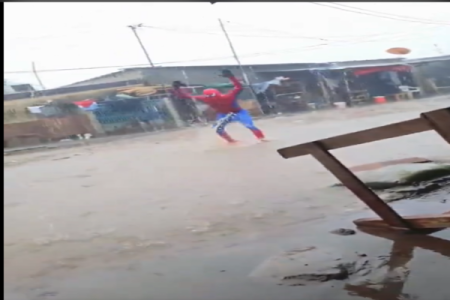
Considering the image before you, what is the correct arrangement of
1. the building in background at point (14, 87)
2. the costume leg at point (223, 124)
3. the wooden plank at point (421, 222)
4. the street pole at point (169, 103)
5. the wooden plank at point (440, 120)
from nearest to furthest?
the wooden plank at point (440, 120) → the wooden plank at point (421, 222) → the building in background at point (14, 87) → the street pole at point (169, 103) → the costume leg at point (223, 124)

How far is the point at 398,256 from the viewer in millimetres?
2619

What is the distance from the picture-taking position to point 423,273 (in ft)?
7.79

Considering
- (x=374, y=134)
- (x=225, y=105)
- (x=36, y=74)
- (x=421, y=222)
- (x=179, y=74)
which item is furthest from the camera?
(x=225, y=105)

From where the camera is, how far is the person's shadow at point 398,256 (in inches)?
87.0

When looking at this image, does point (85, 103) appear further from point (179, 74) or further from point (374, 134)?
point (374, 134)

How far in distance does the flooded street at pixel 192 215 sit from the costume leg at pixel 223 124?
7 cm

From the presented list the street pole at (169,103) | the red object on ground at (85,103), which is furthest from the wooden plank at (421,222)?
the red object on ground at (85,103)

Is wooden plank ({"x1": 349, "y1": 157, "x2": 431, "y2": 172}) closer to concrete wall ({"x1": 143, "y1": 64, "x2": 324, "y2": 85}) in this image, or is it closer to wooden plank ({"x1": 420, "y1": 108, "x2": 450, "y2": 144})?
concrete wall ({"x1": 143, "y1": 64, "x2": 324, "y2": 85})

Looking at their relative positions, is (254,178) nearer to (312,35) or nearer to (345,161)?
(345,161)

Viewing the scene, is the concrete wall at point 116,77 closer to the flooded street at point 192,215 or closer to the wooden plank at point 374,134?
the flooded street at point 192,215

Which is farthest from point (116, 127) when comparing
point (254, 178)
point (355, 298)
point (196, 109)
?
point (355, 298)

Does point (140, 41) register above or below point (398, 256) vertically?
above

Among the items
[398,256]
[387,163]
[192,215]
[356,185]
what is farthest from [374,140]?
[387,163]

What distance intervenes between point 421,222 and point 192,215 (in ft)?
4.62
